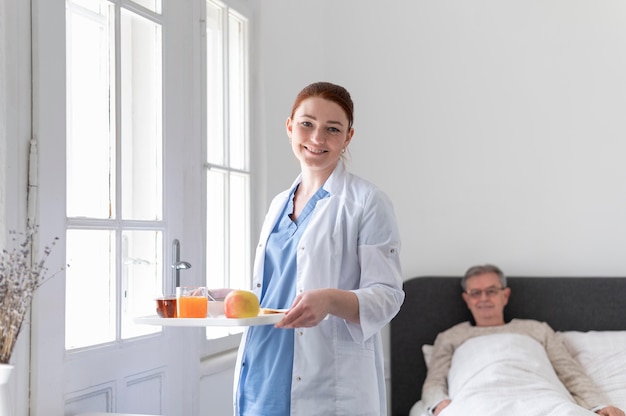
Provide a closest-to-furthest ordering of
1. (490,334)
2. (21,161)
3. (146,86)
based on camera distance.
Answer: (21,161) < (146,86) < (490,334)

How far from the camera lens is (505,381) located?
3.08m

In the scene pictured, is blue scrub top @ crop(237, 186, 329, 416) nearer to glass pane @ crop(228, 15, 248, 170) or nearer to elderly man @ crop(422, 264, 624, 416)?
glass pane @ crop(228, 15, 248, 170)

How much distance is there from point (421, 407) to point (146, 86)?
6.09ft

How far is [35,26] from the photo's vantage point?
6.39 feet

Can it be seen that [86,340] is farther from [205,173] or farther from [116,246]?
[205,173]

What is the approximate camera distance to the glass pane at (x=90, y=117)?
7.02ft

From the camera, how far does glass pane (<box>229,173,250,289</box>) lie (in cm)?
313

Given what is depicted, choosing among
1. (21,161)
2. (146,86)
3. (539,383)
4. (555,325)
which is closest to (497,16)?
(555,325)

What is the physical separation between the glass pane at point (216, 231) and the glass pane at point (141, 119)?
0.45m

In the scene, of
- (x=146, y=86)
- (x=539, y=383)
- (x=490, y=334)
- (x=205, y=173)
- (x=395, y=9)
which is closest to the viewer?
(x=146, y=86)

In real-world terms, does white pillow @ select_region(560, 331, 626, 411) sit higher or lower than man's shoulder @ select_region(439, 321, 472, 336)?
lower

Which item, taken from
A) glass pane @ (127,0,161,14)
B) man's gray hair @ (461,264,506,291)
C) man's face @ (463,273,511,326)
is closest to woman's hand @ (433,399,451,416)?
man's face @ (463,273,511,326)

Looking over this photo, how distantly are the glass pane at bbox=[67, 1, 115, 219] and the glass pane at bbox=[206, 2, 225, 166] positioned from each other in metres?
0.73

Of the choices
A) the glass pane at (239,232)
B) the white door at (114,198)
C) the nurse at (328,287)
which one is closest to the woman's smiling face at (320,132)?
the nurse at (328,287)
